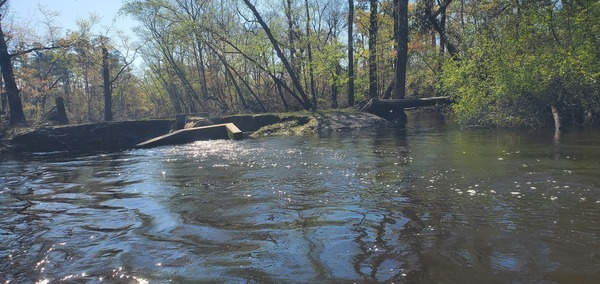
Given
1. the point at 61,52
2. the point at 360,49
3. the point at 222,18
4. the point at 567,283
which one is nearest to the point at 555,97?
the point at 567,283

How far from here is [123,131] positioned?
17266mm

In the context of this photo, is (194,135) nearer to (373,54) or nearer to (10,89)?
(10,89)

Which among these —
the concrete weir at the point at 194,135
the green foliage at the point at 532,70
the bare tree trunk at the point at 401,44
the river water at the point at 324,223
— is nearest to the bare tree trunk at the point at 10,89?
the concrete weir at the point at 194,135

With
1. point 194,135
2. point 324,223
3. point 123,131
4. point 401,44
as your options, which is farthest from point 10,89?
point 324,223

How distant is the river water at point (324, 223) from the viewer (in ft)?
9.68

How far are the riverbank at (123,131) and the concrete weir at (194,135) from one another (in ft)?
3.62

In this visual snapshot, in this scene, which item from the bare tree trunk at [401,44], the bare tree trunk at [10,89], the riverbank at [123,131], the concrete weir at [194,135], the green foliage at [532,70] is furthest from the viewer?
the bare tree trunk at [10,89]

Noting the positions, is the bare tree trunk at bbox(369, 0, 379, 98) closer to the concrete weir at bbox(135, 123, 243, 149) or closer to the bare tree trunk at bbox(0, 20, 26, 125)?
the concrete weir at bbox(135, 123, 243, 149)

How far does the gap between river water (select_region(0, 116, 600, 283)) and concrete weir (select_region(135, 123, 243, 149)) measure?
7.30 metres

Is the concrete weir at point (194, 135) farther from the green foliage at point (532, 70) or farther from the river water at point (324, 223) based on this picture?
the green foliage at point (532, 70)

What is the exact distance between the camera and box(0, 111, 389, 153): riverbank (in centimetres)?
1603

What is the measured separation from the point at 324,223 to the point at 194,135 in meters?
12.9

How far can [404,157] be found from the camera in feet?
26.8

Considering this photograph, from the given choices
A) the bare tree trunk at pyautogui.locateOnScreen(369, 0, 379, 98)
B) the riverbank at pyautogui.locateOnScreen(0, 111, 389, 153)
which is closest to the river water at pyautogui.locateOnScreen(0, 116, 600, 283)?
the riverbank at pyautogui.locateOnScreen(0, 111, 389, 153)
